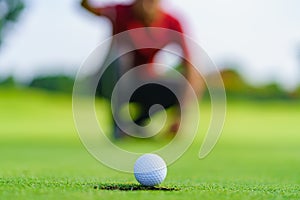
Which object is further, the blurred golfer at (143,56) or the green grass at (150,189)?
the blurred golfer at (143,56)

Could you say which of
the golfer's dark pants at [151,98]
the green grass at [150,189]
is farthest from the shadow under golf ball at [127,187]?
the golfer's dark pants at [151,98]

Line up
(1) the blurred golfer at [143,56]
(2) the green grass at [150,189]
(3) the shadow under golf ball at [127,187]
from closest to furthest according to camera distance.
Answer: (2) the green grass at [150,189]
(3) the shadow under golf ball at [127,187]
(1) the blurred golfer at [143,56]

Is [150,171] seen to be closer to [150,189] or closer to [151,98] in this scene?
[150,189]

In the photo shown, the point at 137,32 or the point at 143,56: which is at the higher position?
the point at 137,32

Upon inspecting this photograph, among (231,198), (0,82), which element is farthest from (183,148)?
(0,82)

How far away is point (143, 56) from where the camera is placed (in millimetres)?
10086

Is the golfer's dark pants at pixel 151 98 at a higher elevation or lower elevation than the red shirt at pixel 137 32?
lower

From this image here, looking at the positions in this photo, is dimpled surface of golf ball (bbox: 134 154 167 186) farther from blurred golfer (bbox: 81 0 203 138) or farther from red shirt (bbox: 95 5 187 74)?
red shirt (bbox: 95 5 187 74)

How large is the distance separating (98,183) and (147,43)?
6089 millimetres

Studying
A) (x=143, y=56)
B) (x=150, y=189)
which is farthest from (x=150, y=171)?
(x=143, y=56)

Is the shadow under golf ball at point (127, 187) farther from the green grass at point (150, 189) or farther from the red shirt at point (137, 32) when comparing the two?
the red shirt at point (137, 32)

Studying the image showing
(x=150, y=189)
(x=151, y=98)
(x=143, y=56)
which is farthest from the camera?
(x=143, y=56)

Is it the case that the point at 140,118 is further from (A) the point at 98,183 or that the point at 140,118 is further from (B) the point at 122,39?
(A) the point at 98,183

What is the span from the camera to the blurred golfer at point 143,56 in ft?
32.2
